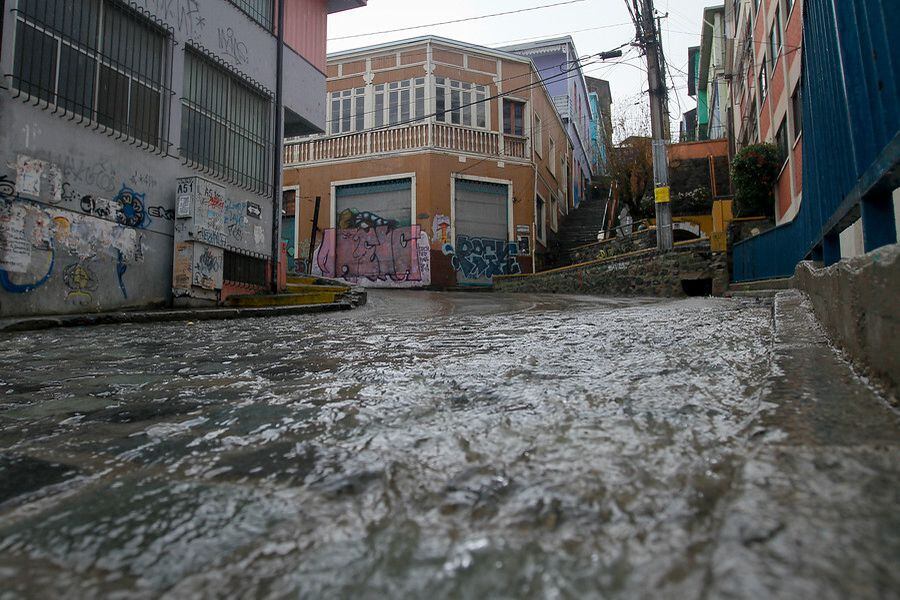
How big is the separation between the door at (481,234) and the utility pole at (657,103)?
7.72m

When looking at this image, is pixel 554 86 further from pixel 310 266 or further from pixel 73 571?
pixel 73 571

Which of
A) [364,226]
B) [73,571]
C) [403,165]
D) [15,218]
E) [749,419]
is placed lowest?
[73,571]

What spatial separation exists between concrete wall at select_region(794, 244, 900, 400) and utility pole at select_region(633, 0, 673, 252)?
1123 cm

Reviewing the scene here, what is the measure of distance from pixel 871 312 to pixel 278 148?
10.6 meters

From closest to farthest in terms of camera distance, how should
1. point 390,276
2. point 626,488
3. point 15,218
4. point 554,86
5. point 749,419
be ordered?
point 626,488
point 749,419
point 15,218
point 390,276
point 554,86

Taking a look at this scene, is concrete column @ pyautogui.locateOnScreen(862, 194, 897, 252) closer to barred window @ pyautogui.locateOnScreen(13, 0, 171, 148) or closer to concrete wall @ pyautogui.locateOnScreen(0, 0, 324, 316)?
concrete wall @ pyautogui.locateOnScreen(0, 0, 324, 316)

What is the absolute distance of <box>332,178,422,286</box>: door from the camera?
1952 centimetres

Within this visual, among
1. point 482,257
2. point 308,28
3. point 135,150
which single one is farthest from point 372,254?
point 135,150

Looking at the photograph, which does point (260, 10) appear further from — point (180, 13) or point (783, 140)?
point (783, 140)

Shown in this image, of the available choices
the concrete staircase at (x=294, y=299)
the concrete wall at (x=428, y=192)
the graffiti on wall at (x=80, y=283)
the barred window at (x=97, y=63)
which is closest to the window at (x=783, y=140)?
the concrete wall at (x=428, y=192)

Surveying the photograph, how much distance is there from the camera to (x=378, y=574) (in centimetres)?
78

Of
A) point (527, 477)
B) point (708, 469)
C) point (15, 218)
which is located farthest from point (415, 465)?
point (15, 218)

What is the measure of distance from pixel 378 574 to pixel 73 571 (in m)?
0.47

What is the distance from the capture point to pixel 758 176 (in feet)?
44.7
